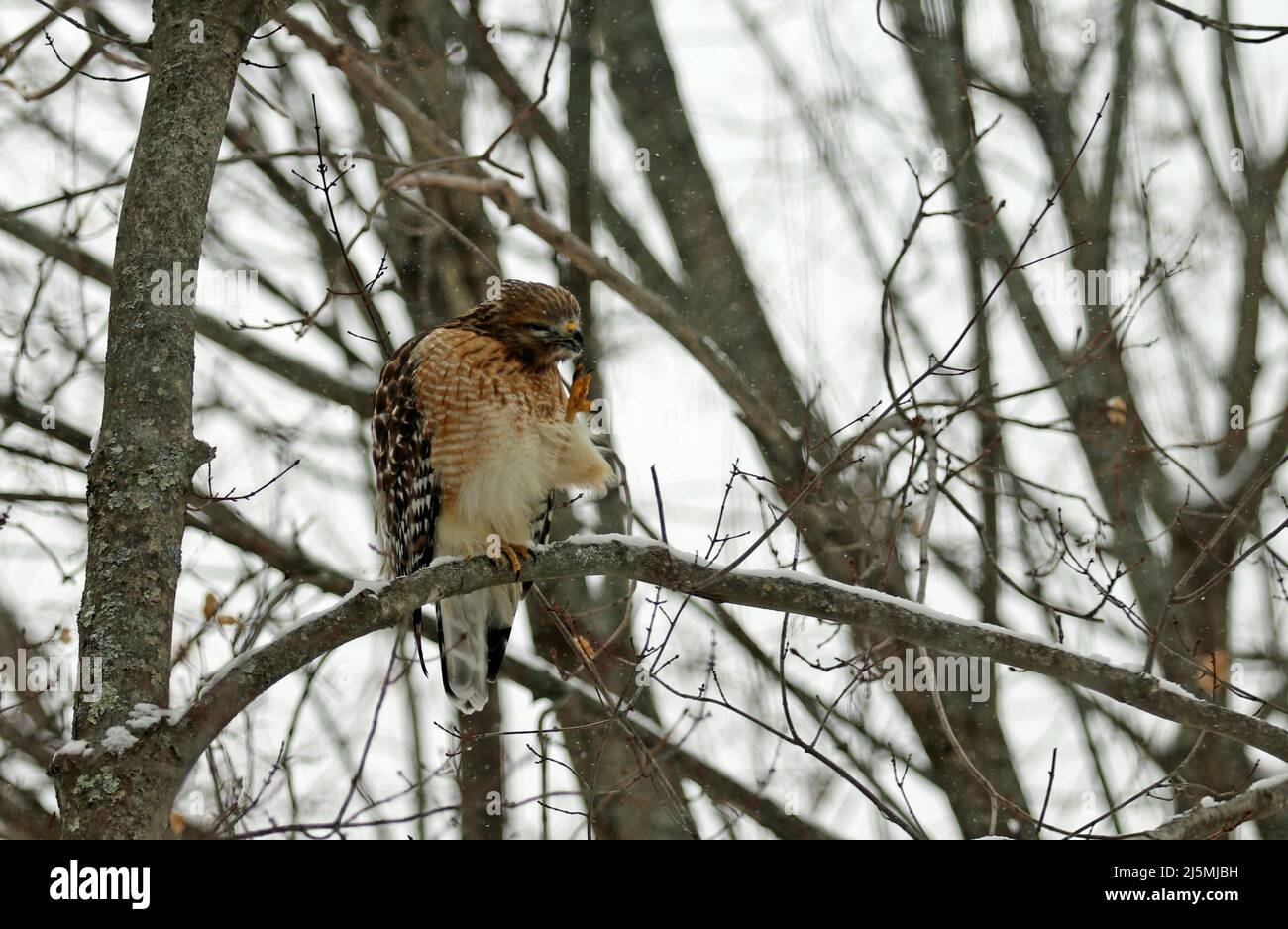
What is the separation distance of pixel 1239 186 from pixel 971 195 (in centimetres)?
204

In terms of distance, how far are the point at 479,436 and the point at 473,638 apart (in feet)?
3.30

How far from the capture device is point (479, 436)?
5281 mm

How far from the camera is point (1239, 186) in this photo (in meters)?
8.92

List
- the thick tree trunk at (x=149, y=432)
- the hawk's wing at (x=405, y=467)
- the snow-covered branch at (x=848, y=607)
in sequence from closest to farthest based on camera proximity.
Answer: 1. the thick tree trunk at (x=149, y=432)
2. the snow-covered branch at (x=848, y=607)
3. the hawk's wing at (x=405, y=467)

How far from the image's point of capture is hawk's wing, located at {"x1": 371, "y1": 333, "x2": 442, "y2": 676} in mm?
5422

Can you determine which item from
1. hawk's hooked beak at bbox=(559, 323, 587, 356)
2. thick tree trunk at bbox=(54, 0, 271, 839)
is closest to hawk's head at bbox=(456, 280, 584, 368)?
hawk's hooked beak at bbox=(559, 323, 587, 356)

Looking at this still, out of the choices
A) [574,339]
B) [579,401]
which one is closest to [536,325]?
[574,339]

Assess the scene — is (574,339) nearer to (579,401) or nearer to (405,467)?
(579,401)

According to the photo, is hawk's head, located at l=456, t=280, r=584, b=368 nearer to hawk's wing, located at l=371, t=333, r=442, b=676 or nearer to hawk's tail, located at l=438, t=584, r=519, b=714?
hawk's wing, located at l=371, t=333, r=442, b=676

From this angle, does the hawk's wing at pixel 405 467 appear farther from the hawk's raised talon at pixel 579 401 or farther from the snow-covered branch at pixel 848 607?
the snow-covered branch at pixel 848 607

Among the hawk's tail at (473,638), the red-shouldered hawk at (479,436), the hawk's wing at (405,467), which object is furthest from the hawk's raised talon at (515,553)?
the hawk's tail at (473,638)

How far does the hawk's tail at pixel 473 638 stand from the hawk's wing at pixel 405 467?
245 mm

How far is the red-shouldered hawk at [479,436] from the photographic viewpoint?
526cm
